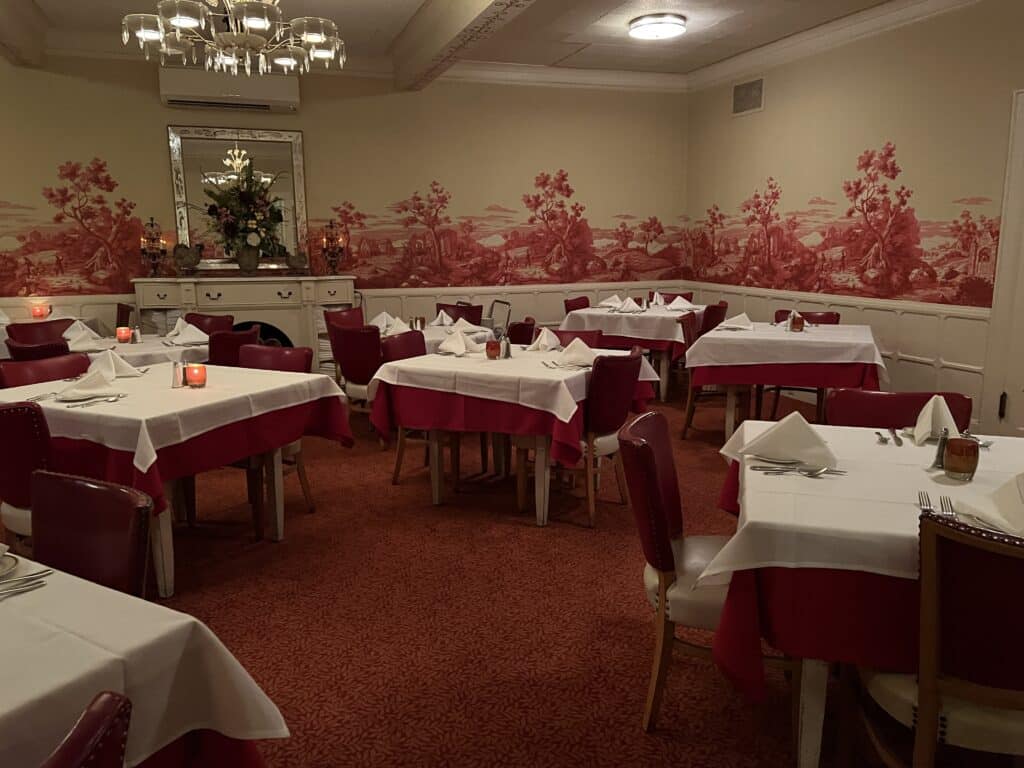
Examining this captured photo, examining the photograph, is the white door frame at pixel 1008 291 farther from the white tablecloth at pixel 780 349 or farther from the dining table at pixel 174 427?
the dining table at pixel 174 427

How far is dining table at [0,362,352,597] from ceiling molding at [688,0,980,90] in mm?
5252

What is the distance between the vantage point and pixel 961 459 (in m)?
2.19

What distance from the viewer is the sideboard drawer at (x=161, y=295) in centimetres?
698

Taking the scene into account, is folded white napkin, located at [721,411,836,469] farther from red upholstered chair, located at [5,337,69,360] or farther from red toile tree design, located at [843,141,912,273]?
red toile tree design, located at [843,141,912,273]

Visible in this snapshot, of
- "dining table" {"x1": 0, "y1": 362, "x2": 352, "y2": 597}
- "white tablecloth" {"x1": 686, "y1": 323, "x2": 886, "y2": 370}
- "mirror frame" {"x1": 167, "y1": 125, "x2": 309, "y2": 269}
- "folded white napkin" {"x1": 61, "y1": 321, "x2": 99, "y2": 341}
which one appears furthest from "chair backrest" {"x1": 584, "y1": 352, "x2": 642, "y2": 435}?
"mirror frame" {"x1": 167, "y1": 125, "x2": 309, "y2": 269}

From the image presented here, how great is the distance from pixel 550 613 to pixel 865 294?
4.81m

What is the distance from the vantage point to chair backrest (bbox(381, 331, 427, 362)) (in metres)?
4.78

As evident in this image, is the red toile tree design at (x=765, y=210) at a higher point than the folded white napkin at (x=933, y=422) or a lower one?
higher

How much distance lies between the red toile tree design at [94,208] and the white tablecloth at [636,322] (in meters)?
4.29

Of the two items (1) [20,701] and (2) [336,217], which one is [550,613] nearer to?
(1) [20,701]

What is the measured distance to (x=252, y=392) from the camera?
3.37m

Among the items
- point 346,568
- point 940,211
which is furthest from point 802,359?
point 346,568

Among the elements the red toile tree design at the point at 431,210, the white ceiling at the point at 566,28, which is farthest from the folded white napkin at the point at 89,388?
the red toile tree design at the point at 431,210

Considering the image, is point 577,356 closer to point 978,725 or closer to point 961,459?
point 961,459
